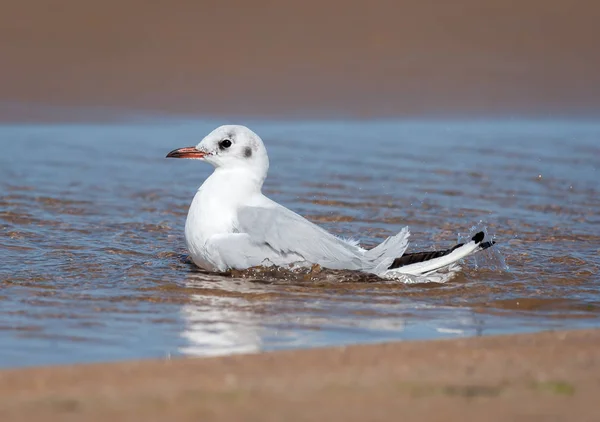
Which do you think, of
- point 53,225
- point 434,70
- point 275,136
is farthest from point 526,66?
point 53,225

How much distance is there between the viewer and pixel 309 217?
8.21 metres

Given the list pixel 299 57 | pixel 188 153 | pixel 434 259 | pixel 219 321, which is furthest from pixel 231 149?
pixel 299 57

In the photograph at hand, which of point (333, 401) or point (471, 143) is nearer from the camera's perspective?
point (333, 401)

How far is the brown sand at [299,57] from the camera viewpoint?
13805 mm

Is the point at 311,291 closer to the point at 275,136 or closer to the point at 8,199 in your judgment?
the point at 8,199

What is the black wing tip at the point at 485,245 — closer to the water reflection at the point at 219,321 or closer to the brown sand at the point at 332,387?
the water reflection at the point at 219,321

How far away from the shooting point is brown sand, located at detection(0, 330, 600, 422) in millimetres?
3379

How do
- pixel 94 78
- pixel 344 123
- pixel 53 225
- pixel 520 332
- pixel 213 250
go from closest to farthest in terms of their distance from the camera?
pixel 520 332
pixel 213 250
pixel 53 225
pixel 344 123
pixel 94 78

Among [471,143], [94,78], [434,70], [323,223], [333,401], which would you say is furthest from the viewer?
[434,70]

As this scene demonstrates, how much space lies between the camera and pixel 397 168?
998 centimetres

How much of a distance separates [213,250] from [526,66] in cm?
1044

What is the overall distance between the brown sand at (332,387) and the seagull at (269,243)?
173 cm

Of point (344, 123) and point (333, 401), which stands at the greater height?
→ point (344, 123)

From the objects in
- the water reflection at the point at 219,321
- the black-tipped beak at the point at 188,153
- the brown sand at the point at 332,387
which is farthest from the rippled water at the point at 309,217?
the black-tipped beak at the point at 188,153
